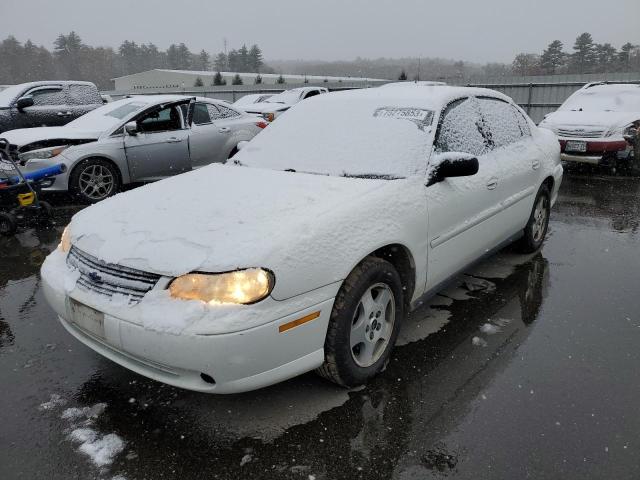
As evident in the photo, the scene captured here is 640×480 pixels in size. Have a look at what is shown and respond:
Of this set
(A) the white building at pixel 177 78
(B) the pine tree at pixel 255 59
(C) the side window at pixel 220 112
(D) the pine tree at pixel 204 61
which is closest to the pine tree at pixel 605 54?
(A) the white building at pixel 177 78

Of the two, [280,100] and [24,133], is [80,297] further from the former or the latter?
[280,100]

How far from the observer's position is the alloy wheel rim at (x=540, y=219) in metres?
4.77

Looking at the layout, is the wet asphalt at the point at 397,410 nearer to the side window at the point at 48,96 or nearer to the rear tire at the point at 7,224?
the rear tire at the point at 7,224

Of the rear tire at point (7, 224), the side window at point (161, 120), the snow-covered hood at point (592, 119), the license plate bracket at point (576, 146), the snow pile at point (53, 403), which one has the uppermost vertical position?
the side window at point (161, 120)

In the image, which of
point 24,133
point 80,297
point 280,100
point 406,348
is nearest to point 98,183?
point 24,133

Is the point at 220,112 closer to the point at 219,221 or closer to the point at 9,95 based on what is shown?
the point at 9,95

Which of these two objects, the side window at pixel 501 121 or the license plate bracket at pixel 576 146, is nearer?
the side window at pixel 501 121

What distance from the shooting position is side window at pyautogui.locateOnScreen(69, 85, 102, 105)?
1046 centimetres

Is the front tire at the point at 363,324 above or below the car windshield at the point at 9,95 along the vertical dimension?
below

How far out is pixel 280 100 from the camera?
16.2 m

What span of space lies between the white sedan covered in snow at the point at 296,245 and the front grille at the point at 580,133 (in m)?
5.95

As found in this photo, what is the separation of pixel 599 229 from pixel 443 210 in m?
3.63

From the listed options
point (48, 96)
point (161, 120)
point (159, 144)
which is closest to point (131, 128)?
point (159, 144)

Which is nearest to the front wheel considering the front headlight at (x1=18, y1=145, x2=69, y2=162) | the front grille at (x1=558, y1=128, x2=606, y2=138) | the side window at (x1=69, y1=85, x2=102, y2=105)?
the front grille at (x1=558, y1=128, x2=606, y2=138)
